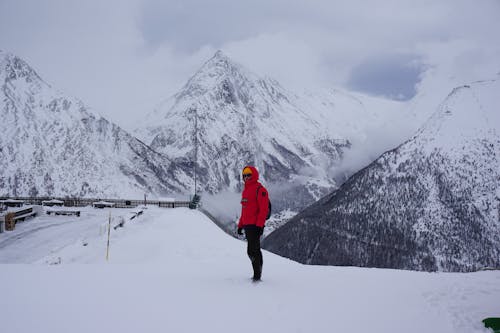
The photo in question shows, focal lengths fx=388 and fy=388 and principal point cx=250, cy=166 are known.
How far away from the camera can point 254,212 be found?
9.05m

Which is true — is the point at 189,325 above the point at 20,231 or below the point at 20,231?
above

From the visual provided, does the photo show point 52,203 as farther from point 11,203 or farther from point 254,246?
point 254,246

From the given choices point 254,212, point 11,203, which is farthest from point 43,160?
point 254,212

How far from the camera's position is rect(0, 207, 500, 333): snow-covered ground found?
600 centimetres

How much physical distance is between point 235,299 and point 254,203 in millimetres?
2377

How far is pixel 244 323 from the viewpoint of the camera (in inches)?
240

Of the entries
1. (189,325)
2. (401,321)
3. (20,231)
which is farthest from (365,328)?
(20,231)

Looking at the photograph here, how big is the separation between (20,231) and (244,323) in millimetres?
31769

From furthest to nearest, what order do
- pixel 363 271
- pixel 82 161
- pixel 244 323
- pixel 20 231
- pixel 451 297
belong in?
1. pixel 82 161
2. pixel 20 231
3. pixel 363 271
4. pixel 451 297
5. pixel 244 323

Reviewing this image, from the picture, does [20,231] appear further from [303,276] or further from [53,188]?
[53,188]

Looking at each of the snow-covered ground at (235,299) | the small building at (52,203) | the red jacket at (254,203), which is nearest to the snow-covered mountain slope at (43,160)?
the small building at (52,203)

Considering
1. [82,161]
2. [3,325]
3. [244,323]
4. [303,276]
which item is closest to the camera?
[3,325]

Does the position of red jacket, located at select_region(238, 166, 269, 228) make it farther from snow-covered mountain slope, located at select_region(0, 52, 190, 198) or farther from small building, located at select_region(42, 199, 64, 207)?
snow-covered mountain slope, located at select_region(0, 52, 190, 198)

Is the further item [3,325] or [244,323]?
[244,323]
